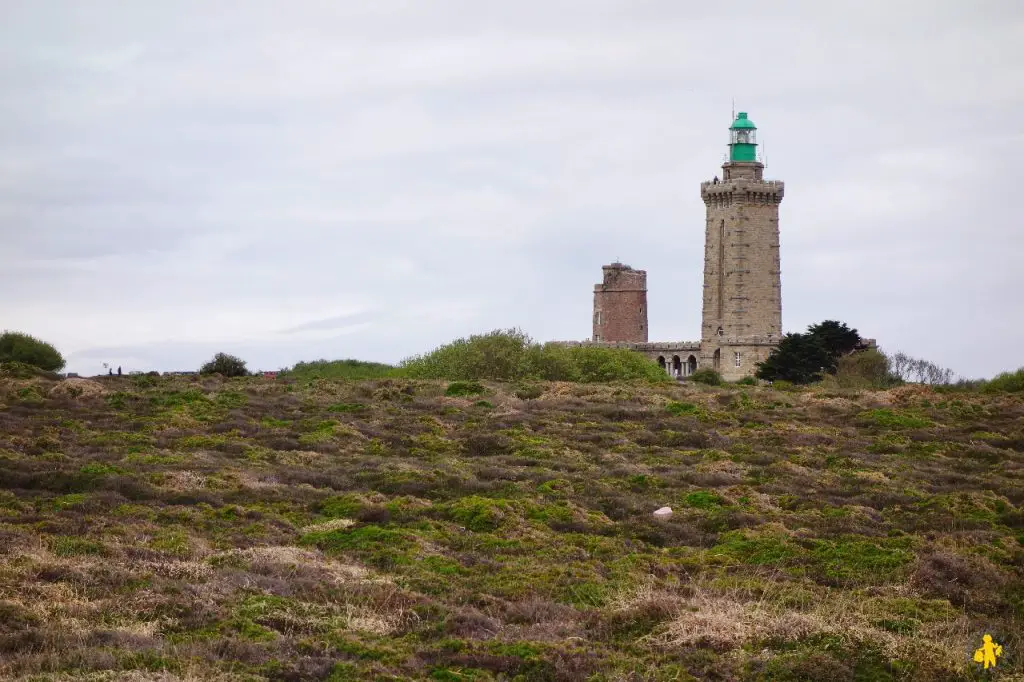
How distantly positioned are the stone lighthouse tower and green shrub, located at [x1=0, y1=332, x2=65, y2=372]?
62.5 metres

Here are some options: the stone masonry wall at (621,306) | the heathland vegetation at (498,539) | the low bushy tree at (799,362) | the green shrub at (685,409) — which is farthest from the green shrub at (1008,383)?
the stone masonry wall at (621,306)

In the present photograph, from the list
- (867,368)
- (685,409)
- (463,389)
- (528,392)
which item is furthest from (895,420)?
(867,368)

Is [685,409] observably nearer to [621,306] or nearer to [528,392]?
[528,392]

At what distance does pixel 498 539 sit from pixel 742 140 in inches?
4177

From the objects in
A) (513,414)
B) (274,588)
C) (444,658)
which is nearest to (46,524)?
(274,588)

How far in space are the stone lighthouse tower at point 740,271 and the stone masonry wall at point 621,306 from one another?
37.6 feet

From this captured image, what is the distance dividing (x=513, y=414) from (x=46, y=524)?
21564 mm

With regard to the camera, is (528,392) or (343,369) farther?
(343,369)

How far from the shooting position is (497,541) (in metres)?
25.0

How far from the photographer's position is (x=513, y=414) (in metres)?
43.3

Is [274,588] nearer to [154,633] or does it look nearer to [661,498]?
[154,633]

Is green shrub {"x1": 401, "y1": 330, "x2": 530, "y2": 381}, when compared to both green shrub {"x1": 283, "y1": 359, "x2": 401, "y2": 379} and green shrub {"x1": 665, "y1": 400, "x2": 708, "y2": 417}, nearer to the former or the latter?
green shrub {"x1": 283, "y1": 359, "x2": 401, "y2": 379}

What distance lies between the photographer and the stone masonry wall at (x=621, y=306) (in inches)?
5217

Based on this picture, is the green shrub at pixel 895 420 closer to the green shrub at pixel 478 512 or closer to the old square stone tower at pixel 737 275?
the green shrub at pixel 478 512
